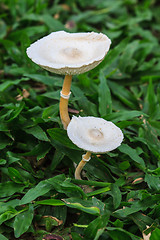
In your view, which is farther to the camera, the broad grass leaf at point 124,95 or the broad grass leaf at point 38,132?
the broad grass leaf at point 124,95

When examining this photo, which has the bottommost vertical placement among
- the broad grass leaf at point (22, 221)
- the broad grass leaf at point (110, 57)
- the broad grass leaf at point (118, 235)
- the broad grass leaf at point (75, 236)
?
the broad grass leaf at point (22, 221)

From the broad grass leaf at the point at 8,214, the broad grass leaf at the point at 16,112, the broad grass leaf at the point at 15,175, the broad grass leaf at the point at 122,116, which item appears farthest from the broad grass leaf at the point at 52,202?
the broad grass leaf at the point at 122,116

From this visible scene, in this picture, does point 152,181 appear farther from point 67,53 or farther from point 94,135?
point 67,53

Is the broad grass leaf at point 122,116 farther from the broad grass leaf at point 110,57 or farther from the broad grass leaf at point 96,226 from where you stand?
the broad grass leaf at point 96,226

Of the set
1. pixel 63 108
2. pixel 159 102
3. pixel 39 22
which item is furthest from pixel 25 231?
pixel 39 22

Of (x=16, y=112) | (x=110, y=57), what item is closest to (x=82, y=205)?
(x=16, y=112)

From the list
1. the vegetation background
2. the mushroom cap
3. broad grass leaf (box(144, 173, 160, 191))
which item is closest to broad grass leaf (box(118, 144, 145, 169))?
the vegetation background

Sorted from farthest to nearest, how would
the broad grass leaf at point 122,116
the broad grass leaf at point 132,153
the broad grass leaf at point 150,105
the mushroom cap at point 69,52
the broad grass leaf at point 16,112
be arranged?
the broad grass leaf at point 150,105, the broad grass leaf at point 122,116, the broad grass leaf at point 16,112, the broad grass leaf at point 132,153, the mushroom cap at point 69,52

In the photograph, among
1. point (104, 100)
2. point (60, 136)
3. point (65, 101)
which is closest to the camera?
point (65, 101)
